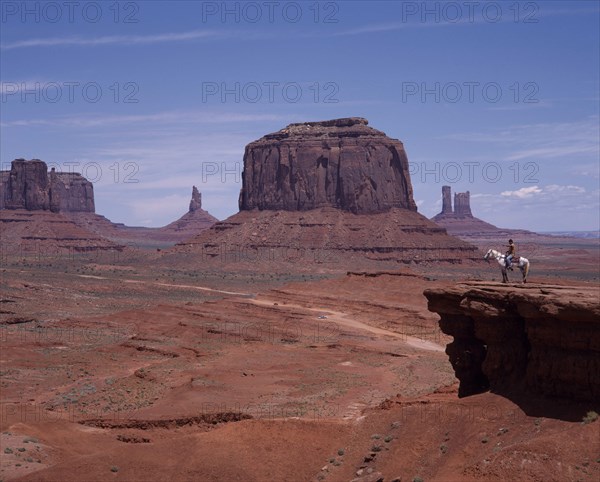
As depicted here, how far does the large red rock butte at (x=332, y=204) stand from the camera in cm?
11706

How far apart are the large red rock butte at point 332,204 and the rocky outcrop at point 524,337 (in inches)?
3680

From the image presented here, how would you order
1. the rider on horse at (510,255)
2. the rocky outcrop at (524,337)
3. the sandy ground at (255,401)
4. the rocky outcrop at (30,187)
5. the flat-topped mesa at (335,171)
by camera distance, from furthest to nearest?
the rocky outcrop at (30,187)
the flat-topped mesa at (335,171)
the rider on horse at (510,255)
the sandy ground at (255,401)
the rocky outcrop at (524,337)

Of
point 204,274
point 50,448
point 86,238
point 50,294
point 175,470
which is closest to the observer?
point 175,470

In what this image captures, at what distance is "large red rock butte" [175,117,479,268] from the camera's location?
117062 mm

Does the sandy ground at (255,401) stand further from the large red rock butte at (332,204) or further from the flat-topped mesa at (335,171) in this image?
the flat-topped mesa at (335,171)

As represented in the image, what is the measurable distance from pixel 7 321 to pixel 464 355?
128 ft

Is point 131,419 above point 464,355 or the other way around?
the other way around

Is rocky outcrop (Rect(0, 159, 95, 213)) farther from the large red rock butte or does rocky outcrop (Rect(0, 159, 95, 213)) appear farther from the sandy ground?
the sandy ground

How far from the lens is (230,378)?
110 ft

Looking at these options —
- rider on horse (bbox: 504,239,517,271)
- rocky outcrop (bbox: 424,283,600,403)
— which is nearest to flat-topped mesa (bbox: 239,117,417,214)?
rider on horse (bbox: 504,239,517,271)

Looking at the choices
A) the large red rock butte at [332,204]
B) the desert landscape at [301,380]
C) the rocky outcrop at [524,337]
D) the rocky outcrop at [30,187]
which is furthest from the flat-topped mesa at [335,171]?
the rocky outcrop at [524,337]

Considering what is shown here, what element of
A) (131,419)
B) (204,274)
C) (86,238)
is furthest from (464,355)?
(86,238)

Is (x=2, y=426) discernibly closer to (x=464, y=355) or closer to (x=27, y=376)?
(x=464, y=355)

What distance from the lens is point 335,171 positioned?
124 metres
